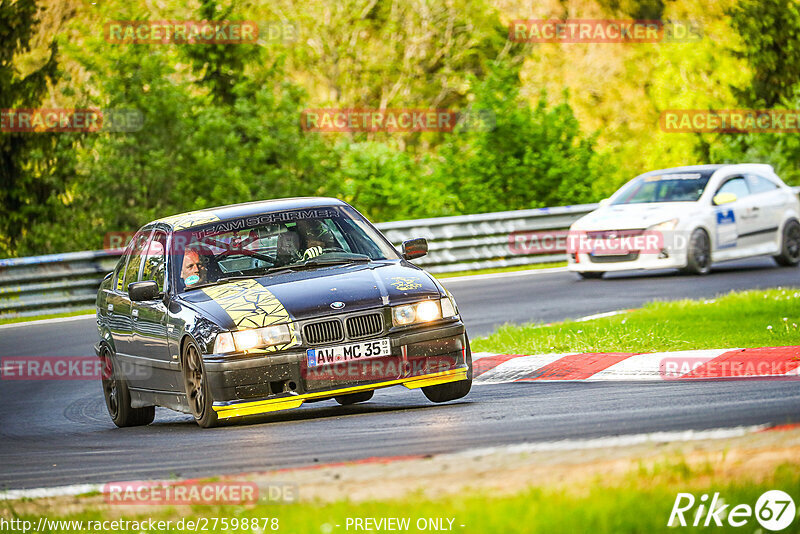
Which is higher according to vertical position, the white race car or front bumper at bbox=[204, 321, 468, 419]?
front bumper at bbox=[204, 321, 468, 419]

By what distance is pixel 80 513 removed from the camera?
5906 millimetres

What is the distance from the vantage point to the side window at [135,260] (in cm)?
1091

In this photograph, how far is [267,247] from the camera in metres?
9.80

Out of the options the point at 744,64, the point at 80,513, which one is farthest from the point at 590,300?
the point at 744,64

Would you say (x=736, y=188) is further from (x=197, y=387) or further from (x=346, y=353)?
(x=197, y=387)

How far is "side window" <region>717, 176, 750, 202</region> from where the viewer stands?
19844 millimetres

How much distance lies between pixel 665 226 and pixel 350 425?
11273 millimetres

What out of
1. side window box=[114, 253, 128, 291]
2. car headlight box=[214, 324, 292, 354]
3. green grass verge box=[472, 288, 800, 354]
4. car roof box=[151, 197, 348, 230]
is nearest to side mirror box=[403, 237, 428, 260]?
car roof box=[151, 197, 348, 230]

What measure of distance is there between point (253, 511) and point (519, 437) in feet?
6.24

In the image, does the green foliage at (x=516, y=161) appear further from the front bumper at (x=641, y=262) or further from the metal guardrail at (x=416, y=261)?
the front bumper at (x=641, y=262)

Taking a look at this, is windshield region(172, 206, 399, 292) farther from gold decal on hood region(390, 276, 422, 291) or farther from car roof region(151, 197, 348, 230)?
gold decal on hood region(390, 276, 422, 291)

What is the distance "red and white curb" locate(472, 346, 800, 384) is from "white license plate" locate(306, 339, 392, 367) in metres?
2.41

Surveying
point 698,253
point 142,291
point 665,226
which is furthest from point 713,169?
point 142,291
